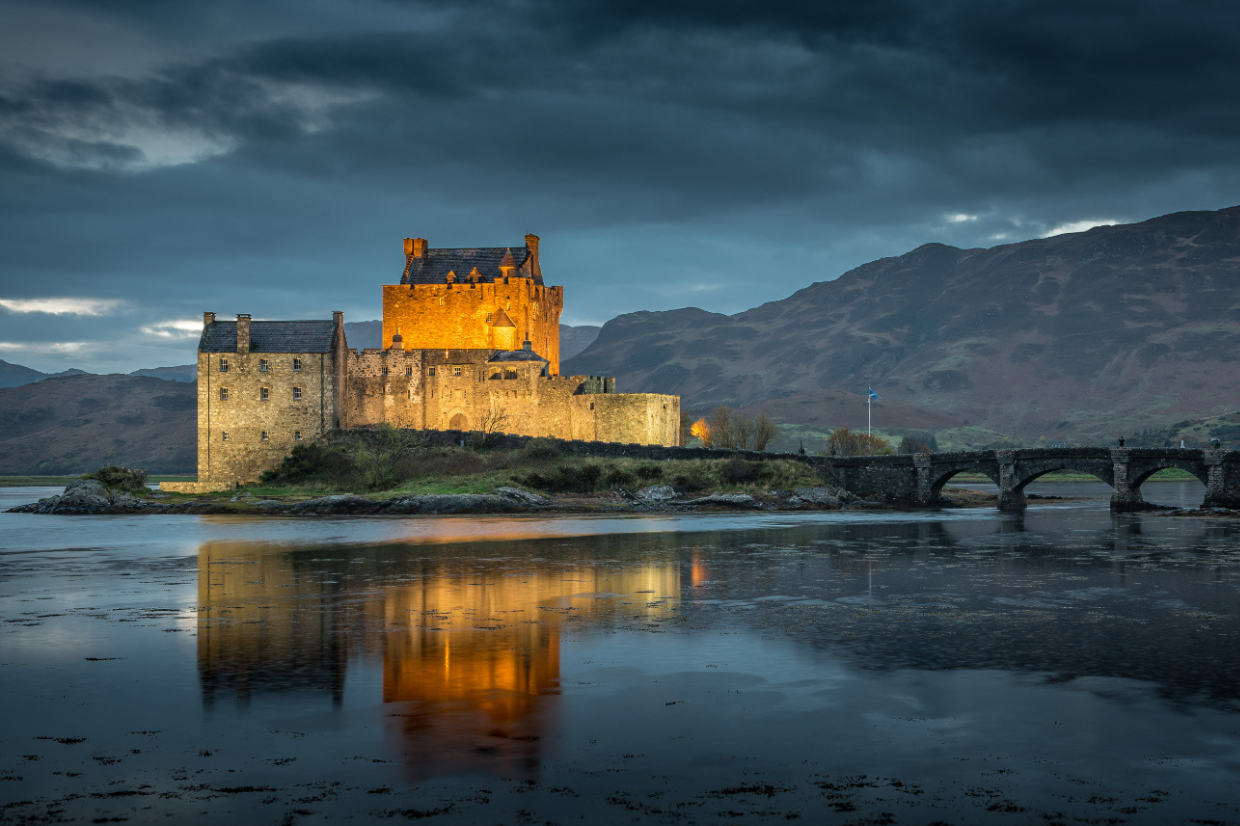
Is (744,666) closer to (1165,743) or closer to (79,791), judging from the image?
(1165,743)

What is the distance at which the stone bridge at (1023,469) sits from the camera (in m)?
63.3

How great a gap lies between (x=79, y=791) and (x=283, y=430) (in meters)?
68.3

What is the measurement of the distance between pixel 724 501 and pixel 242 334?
37.2 meters

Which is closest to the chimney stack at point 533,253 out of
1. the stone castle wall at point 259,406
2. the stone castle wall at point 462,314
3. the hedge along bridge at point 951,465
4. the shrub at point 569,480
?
the stone castle wall at point 462,314

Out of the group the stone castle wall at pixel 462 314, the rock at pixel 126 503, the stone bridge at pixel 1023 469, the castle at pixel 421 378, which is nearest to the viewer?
the stone bridge at pixel 1023 469

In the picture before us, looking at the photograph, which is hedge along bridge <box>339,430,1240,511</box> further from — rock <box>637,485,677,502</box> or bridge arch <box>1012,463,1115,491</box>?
rock <box>637,485,677,502</box>

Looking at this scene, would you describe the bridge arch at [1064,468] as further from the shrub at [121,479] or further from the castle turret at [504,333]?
the shrub at [121,479]

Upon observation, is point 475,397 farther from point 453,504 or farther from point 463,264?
point 453,504

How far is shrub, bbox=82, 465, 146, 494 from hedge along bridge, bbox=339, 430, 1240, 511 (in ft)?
71.4

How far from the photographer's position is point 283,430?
252ft

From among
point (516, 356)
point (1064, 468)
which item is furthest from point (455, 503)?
point (1064, 468)

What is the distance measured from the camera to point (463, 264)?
9331cm

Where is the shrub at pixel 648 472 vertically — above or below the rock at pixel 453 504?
above

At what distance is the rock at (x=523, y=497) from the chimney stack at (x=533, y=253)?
30313mm
